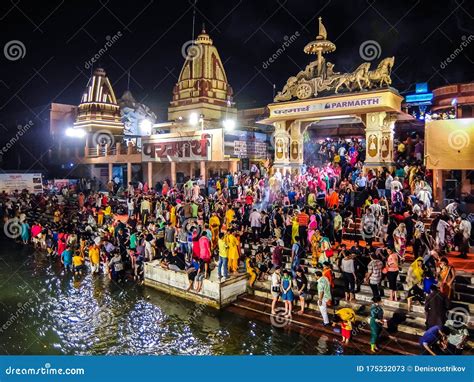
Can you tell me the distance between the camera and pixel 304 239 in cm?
1215

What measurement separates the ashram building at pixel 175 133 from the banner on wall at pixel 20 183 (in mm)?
4987

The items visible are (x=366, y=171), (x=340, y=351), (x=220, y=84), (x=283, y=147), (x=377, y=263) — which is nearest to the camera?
(x=340, y=351)

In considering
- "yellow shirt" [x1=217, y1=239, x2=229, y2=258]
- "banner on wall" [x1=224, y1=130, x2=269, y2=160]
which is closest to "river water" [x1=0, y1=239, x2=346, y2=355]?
"yellow shirt" [x1=217, y1=239, x2=229, y2=258]

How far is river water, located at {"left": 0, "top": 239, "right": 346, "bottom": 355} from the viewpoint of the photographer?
8.63 meters

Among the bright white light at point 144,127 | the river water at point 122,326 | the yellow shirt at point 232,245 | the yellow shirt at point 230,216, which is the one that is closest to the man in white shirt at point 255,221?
the yellow shirt at point 230,216

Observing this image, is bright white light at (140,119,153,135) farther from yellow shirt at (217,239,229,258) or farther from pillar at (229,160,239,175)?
yellow shirt at (217,239,229,258)

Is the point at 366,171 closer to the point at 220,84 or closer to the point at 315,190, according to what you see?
the point at 315,190

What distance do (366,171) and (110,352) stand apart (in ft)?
46.5

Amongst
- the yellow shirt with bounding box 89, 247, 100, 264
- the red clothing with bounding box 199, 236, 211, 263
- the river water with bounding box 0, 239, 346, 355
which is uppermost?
the red clothing with bounding box 199, 236, 211, 263

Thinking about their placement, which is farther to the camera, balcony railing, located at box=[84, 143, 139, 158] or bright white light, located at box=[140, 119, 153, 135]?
bright white light, located at box=[140, 119, 153, 135]

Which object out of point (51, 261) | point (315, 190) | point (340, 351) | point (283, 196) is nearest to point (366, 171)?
point (315, 190)

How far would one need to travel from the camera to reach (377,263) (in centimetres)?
895

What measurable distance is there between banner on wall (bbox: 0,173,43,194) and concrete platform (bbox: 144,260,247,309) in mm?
24254

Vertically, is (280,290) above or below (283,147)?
below
